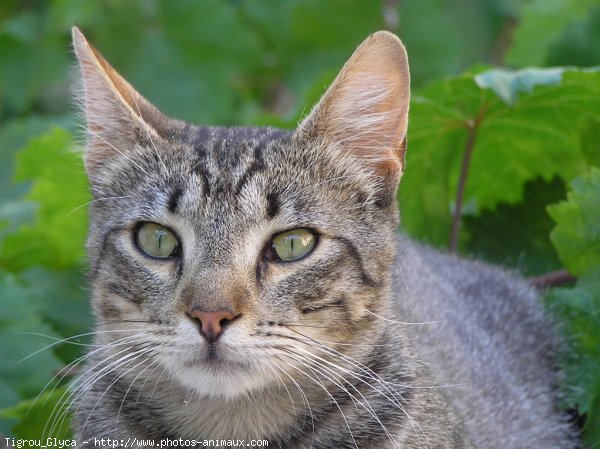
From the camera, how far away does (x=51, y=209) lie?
4.19 meters

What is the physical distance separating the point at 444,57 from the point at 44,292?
2.31m

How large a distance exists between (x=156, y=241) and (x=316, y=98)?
1.37 m

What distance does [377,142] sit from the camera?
289 cm

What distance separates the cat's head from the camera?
8.27 feet

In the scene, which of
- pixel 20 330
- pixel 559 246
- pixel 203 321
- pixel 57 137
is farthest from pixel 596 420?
pixel 57 137

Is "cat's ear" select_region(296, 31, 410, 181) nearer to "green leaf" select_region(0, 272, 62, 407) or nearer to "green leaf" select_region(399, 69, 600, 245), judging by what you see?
"green leaf" select_region(399, 69, 600, 245)

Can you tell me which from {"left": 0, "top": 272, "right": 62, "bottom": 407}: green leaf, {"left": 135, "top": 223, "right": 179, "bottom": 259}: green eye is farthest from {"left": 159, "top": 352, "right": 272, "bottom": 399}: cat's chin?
{"left": 0, "top": 272, "right": 62, "bottom": 407}: green leaf

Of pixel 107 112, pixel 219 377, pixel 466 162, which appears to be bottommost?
pixel 219 377

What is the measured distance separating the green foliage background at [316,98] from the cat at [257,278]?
32cm

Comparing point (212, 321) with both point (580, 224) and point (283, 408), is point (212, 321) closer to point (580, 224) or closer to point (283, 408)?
point (283, 408)

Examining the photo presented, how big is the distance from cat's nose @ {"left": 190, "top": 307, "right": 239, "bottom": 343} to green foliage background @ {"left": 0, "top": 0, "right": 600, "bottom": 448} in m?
0.71

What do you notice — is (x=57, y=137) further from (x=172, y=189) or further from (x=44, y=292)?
(x=172, y=189)

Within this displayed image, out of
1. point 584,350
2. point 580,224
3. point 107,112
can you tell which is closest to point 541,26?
point 580,224

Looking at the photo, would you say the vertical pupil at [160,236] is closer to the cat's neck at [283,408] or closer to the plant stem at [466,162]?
the cat's neck at [283,408]
